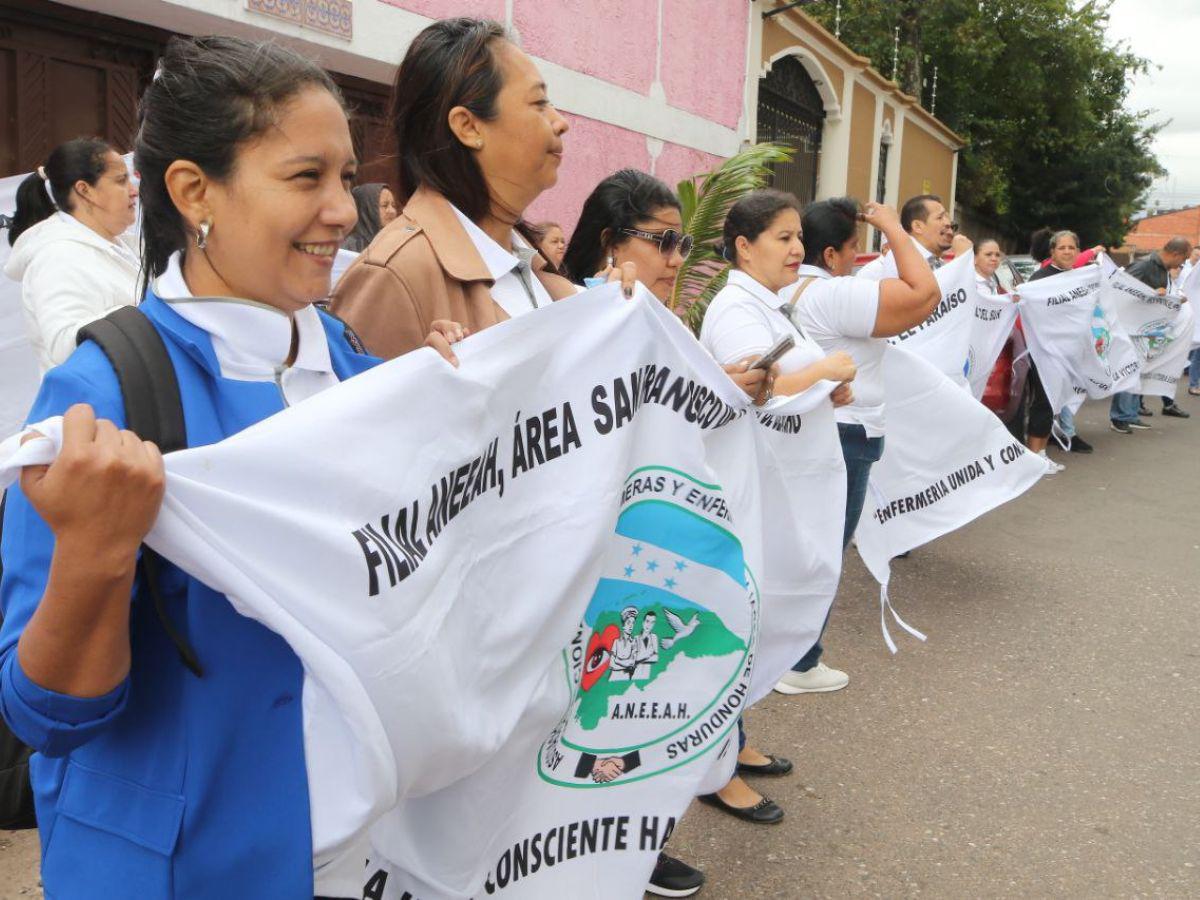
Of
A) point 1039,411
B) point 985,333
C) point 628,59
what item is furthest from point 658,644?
point 628,59

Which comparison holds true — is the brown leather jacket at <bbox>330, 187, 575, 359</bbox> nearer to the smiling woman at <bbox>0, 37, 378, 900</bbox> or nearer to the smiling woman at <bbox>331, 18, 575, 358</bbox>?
the smiling woman at <bbox>331, 18, 575, 358</bbox>

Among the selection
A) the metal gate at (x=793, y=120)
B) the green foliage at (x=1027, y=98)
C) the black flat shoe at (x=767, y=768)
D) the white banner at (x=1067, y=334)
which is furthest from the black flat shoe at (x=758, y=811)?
the green foliage at (x=1027, y=98)

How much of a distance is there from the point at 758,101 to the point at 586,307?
45.1 ft

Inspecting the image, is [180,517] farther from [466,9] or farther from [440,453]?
[466,9]

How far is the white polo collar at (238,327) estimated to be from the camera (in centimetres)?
135

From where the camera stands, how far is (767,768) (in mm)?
3643

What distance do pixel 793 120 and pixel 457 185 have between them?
50.6 feet

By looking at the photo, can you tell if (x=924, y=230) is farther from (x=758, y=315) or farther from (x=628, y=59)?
(x=628, y=59)

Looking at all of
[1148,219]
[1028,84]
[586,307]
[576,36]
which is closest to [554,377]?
[586,307]

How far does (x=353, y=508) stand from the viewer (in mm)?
1380

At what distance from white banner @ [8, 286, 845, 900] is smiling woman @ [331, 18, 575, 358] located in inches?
7.8

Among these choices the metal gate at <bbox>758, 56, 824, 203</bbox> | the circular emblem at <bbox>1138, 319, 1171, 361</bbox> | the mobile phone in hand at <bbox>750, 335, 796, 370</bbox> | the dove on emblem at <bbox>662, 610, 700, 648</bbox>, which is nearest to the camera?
the dove on emblem at <bbox>662, 610, 700, 648</bbox>

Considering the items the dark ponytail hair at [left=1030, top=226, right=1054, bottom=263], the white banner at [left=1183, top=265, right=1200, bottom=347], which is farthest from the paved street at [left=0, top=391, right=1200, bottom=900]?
the white banner at [left=1183, top=265, right=1200, bottom=347]

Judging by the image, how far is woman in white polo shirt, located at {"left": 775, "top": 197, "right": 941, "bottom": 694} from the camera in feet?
12.5
